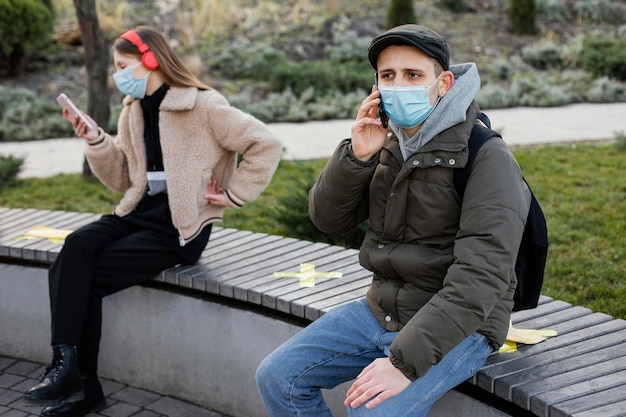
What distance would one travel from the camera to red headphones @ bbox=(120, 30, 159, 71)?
4117mm

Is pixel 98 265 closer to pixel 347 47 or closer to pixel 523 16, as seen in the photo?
pixel 347 47

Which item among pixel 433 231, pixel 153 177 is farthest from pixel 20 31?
pixel 433 231

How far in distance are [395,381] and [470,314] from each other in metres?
0.28

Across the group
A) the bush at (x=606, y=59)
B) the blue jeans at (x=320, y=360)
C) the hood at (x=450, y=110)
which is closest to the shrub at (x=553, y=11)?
the bush at (x=606, y=59)

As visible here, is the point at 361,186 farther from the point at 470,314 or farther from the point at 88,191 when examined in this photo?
the point at 88,191

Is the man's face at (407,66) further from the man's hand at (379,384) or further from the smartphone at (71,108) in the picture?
the smartphone at (71,108)

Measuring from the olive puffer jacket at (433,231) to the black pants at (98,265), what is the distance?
119cm

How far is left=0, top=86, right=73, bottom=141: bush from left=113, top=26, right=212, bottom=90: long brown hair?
6243mm

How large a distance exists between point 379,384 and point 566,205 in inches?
152

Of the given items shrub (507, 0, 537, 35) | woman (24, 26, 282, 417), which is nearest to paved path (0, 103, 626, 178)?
woman (24, 26, 282, 417)

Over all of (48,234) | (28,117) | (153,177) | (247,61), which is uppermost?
(153,177)

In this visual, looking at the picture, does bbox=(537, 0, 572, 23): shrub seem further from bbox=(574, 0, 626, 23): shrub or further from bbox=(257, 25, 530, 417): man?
bbox=(257, 25, 530, 417): man

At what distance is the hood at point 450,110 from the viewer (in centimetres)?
278

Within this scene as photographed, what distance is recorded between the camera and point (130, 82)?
4125 mm
